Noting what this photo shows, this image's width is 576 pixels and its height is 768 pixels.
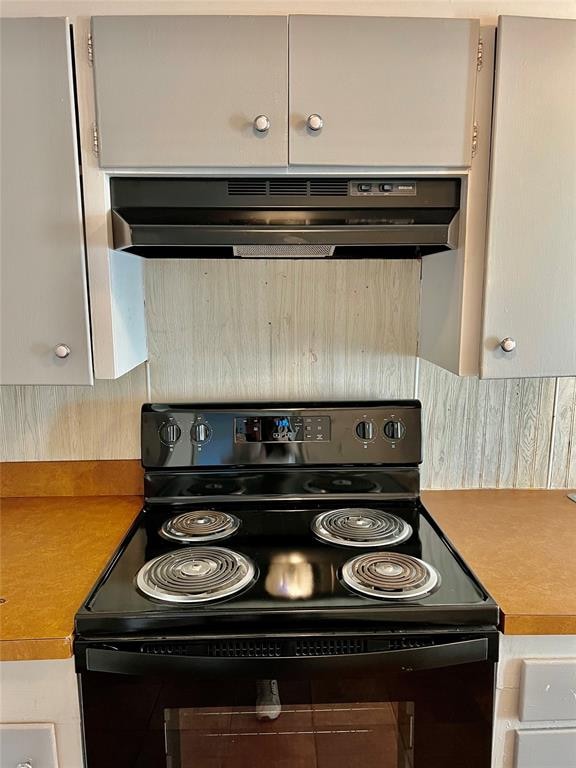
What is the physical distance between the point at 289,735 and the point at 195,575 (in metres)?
0.34

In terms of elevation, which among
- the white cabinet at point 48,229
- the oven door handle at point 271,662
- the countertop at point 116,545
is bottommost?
the oven door handle at point 271,662

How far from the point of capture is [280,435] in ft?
4.99

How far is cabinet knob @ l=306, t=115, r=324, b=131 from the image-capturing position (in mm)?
1169

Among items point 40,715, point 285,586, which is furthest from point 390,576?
point 40,715

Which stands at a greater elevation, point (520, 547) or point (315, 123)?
point (315, 123)

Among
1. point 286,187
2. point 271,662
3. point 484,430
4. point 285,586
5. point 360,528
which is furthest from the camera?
point 484,430

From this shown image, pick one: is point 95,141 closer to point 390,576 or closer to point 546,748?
point 390,576

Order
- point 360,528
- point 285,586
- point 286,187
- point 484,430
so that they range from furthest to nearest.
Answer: point 484,430 → point 360,528 → point 286,187 → point 285,586

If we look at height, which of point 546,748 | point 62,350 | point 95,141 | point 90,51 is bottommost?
point 546,748

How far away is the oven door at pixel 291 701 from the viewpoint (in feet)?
3.33

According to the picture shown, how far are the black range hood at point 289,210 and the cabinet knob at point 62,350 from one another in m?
0.24

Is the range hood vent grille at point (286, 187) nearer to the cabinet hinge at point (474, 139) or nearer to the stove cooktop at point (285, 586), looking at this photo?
the cabinet hinge at point (474, 139)

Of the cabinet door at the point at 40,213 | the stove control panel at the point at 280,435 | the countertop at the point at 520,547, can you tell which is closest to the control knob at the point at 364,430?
the stove control panel at the point at 280,435

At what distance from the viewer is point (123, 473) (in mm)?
1611
